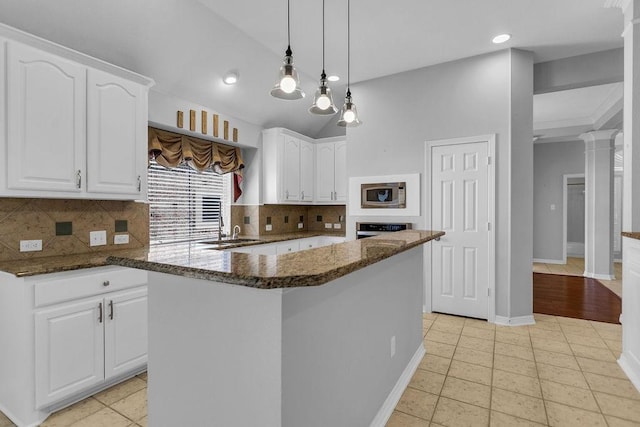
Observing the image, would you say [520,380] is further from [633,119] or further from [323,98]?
[323,98]

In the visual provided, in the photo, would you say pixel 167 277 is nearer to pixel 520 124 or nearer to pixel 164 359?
pixel 164 359

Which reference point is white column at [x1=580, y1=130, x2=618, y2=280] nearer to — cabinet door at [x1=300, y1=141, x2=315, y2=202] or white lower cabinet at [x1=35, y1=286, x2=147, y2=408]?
cabinet door at [x1=300, y1=141, x2=315, y2=202]

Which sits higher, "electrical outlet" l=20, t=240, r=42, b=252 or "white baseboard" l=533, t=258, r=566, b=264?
"electrical outlet" l=20, t=240, r=42, b=252

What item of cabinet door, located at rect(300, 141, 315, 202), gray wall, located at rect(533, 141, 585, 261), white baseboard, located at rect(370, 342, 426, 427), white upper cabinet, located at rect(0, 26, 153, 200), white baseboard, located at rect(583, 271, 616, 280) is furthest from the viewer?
gray wall, located at rect(533, 141, 585, 261)

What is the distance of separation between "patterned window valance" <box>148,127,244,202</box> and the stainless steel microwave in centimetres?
178

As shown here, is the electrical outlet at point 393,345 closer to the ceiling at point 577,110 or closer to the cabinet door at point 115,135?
the cabinet door at point 115,135

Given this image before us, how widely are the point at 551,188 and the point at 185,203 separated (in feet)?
25.2

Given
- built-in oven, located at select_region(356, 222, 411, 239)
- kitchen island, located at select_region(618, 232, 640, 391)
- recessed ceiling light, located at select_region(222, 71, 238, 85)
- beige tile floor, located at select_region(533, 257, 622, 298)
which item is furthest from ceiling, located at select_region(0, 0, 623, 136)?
beige tile floor, located at select_region(533, 257, 622, 298)

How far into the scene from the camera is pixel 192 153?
12.7ft

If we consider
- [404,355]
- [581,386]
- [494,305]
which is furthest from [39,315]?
[494,305]

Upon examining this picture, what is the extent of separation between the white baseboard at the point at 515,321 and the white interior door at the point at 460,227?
150 mm

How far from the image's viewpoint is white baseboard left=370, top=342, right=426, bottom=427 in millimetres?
1923

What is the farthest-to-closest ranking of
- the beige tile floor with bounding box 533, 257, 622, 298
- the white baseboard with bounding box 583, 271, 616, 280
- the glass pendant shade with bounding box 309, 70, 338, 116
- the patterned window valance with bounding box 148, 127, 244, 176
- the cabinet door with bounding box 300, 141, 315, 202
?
the white baseboard with bounding box 583, 271, 616, 280 < the beige tile floor with bounding box 533, 257, 622, 298 < the cabinet door with bounding box 300, 141, 315, 202 < the patterned window valance with bounding box 148, 127, 244, 176 < the glass pendant shade with bounding box 309, 70, 338, 116

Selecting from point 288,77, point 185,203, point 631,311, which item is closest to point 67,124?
point 288,77
